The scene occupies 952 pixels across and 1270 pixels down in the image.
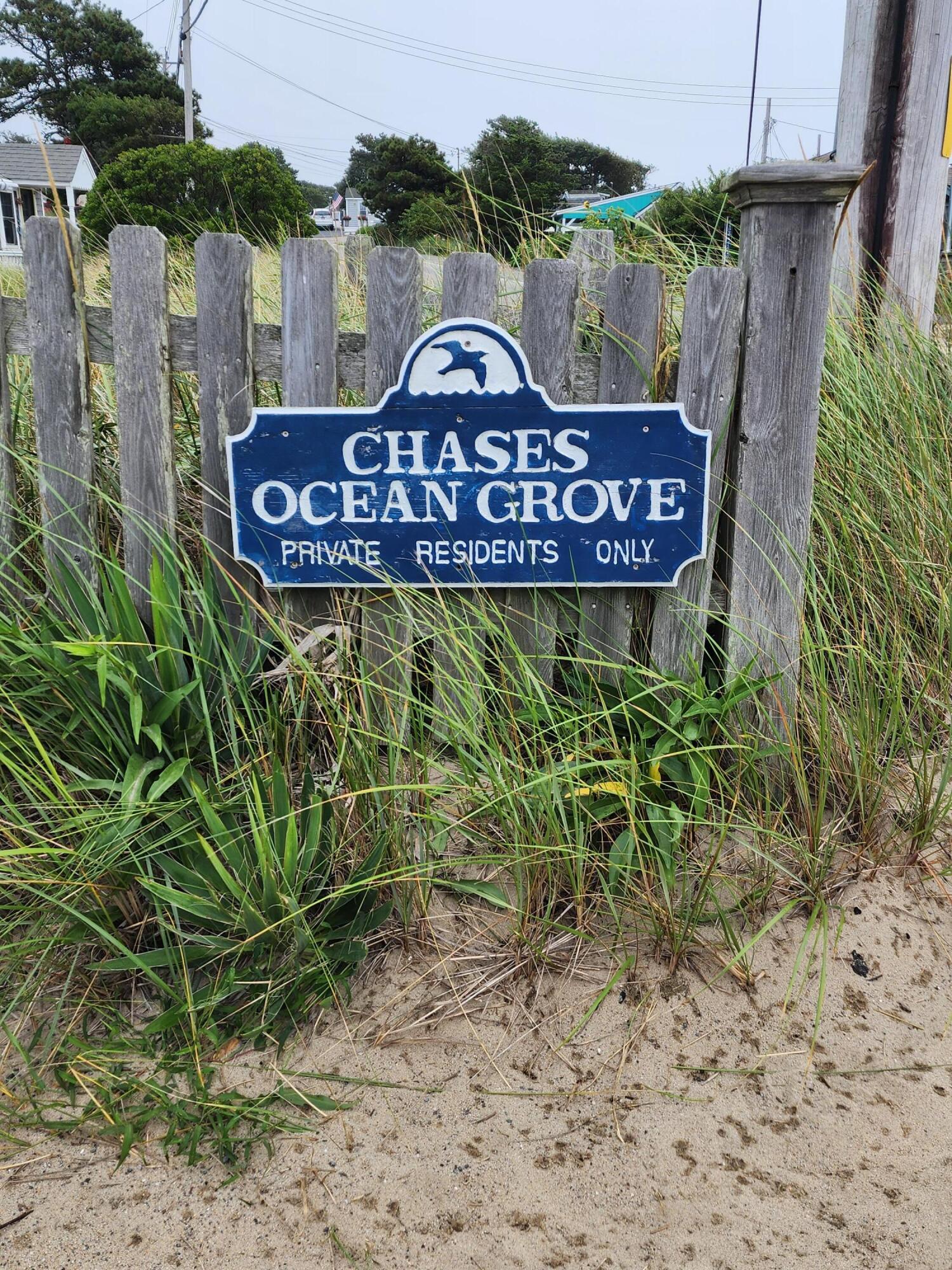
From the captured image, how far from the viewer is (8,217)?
1567 inches

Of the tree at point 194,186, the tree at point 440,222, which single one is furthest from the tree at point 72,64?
the tree at point 440,222

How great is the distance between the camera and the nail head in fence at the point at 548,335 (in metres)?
2.46

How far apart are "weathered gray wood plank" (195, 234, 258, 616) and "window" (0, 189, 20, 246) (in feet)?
137

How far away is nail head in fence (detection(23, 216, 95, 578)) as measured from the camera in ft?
8.20

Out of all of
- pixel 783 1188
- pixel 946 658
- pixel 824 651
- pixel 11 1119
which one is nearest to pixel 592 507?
pixel 824 651

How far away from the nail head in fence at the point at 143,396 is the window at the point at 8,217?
4161cm

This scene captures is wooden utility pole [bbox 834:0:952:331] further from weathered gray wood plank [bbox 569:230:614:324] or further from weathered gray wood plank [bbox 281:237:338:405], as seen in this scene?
weathered gray wood plank [bbox 281:237:338:405]

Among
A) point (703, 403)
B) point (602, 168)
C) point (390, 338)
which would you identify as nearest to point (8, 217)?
point (602, 168)

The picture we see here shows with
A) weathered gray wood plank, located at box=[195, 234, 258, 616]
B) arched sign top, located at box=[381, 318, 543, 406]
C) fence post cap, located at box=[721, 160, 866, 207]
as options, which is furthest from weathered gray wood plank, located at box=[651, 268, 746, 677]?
weathered gray wood plank, located at box=[195, 234, 258, 616]

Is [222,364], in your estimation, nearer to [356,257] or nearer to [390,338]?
[390,338]

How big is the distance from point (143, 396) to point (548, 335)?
1070 millimetres

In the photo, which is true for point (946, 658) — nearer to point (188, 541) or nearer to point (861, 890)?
point (861, 890)

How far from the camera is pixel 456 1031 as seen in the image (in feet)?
6.67

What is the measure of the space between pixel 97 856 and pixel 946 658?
7.43 ft
